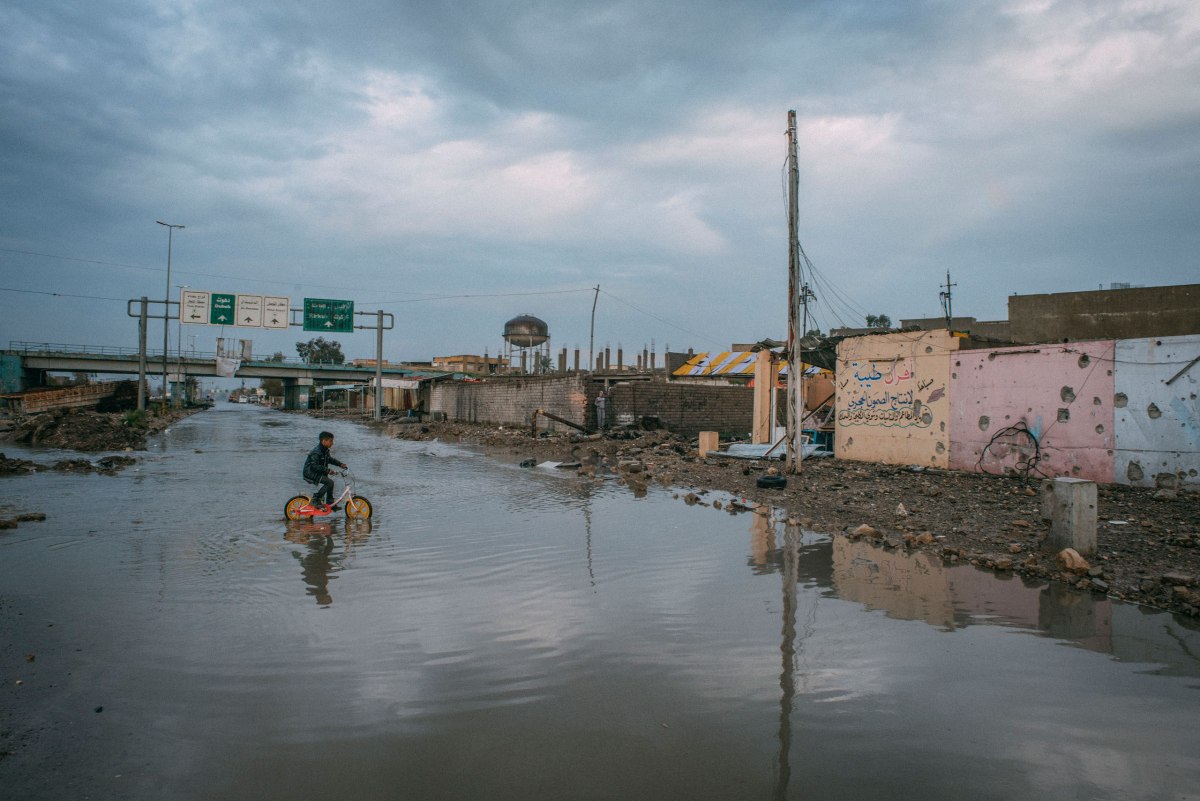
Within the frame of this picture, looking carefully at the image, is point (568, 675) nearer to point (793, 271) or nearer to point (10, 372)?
point (793, 271)

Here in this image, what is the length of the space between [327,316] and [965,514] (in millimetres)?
34607

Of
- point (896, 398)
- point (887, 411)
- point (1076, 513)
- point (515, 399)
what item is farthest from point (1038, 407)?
point (515, 399)

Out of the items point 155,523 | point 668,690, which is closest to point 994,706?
point 668,690

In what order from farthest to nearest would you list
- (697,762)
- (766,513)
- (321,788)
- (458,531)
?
(766,513) < (458,531) < (697,762) < (321,788)

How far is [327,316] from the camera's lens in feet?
123

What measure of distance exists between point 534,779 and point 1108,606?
531cm

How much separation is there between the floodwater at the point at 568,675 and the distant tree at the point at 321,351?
12396 cm

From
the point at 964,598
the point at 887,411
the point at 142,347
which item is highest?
the point at 142,347

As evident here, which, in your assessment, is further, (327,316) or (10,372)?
(10,372)

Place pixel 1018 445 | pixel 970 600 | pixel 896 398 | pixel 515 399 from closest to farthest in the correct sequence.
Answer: pixel 970 600 < pixel 1018 445 < pixel 896 398 < pixel 515 399

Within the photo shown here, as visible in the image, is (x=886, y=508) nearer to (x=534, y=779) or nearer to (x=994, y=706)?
(x=994, y=706)

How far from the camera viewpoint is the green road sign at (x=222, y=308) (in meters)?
34.7

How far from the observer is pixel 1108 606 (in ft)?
19.2

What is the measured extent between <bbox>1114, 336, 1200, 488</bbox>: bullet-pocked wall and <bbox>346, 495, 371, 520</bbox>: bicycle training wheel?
12888mm
